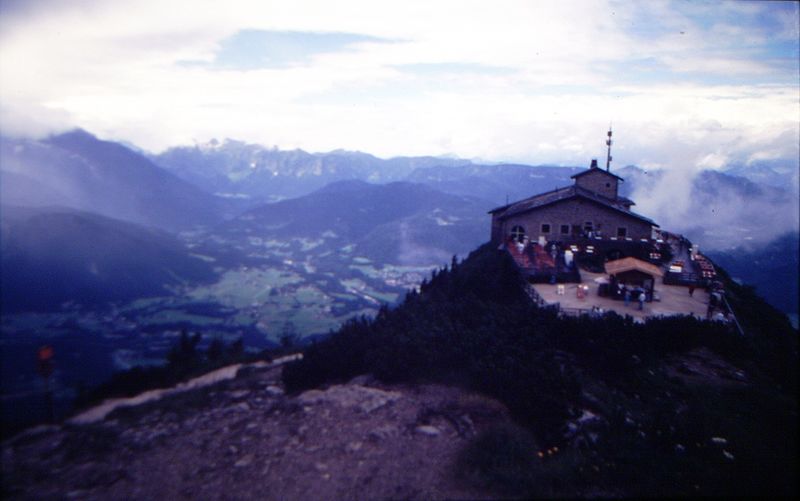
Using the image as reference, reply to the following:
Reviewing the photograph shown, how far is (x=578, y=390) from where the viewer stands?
10.3 metres

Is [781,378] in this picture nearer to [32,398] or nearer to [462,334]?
[462,334]

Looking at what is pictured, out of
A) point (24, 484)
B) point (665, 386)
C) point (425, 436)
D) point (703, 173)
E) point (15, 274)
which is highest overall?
point (703, 173)

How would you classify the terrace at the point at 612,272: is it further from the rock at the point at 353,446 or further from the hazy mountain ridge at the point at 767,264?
the rock at the point at 353,446

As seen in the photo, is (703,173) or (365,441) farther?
(703,173)

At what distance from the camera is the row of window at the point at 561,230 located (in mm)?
28172

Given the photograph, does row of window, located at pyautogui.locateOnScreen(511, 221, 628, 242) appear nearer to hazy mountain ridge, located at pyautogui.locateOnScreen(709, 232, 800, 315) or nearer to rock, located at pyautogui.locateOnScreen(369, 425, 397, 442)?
hazy mountain ridge, located at pyautogui.locateOnScreen(709, 232, 800, 315)

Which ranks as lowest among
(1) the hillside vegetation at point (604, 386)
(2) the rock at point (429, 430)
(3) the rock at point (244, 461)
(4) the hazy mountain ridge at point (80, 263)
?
(4) the hazy mountain ridge at point (80, 263)

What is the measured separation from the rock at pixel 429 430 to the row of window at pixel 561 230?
69.3ft

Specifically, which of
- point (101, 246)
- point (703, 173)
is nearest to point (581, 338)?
point (703, 173)

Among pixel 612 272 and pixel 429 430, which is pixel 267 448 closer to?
pixel 429 430

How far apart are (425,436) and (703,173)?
5593 centimetres

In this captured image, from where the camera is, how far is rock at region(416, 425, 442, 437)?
9.77 m

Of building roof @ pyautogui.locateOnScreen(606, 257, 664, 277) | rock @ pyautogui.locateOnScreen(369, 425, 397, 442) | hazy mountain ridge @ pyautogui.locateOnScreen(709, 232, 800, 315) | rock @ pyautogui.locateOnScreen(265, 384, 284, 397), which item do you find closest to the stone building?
hazy mountain ridge @ pyautogui.locateOnScreen(709, 232, 800, 315)

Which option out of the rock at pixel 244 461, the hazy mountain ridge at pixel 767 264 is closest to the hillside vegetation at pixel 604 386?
the rock at pixel 244 461
